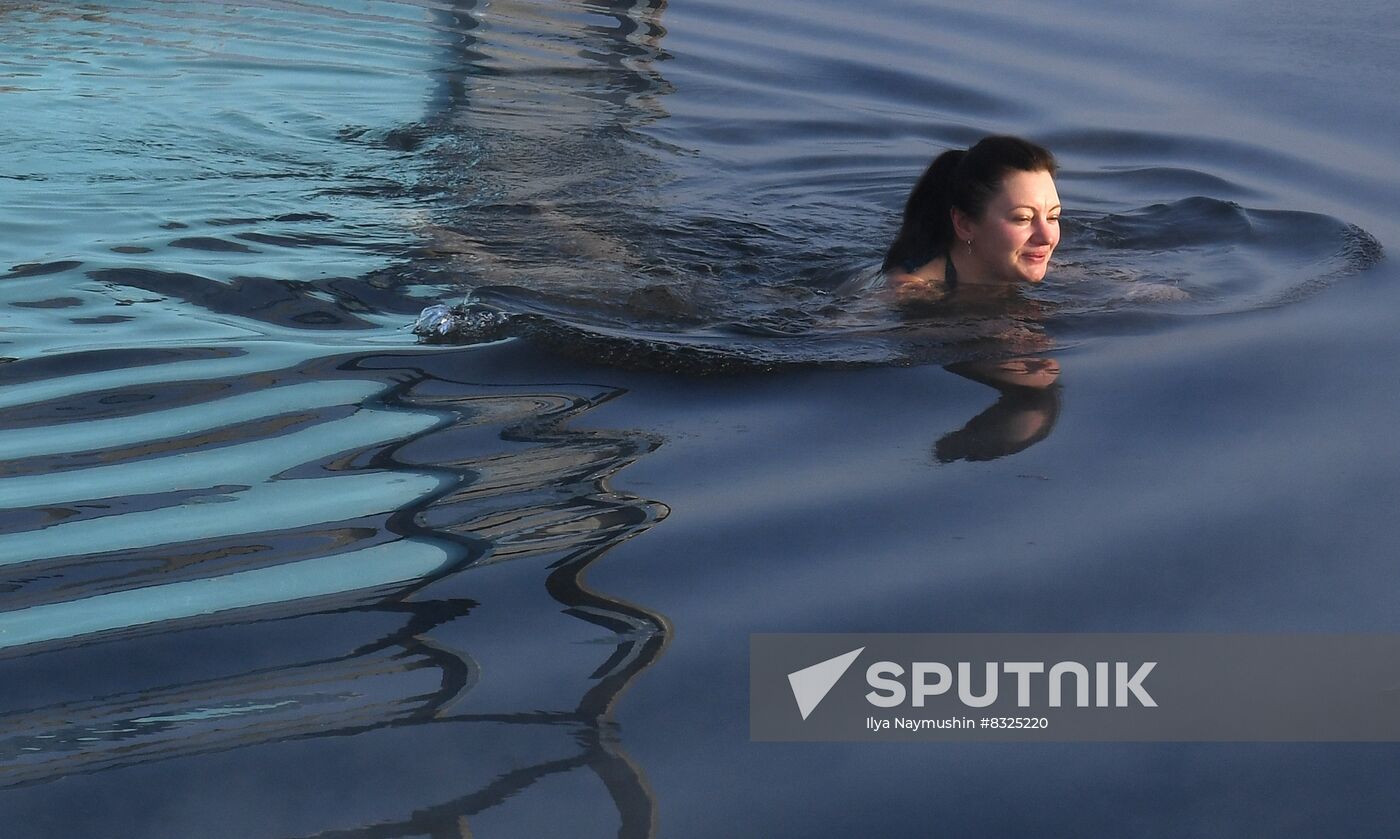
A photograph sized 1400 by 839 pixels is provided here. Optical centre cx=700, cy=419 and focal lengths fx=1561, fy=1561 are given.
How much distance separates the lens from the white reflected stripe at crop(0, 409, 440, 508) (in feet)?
11.2

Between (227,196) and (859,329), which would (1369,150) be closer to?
(859,329)

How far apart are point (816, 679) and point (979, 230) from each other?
8.69 ft

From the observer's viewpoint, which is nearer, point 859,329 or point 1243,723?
point 1243,723

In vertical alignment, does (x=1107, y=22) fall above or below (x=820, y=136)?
above

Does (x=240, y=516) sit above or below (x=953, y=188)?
below

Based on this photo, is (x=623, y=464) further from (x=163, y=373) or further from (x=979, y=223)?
(x=979, y=223)

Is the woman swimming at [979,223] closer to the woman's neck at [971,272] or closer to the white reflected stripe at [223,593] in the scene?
the woman's neck at [971,272]

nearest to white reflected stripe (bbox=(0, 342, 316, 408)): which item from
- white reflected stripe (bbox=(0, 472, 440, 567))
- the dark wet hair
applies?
white reflected stripe (bbox=(0, 472, 440, 567))

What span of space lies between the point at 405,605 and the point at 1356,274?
355cm

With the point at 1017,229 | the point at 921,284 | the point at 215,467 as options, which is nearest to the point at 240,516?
the point at 215,467

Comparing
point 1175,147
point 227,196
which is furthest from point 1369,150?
point 227,196

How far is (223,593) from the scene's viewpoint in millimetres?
2936

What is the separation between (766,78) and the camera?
9.26 meters

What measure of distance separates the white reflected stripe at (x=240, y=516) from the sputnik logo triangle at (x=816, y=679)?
1073 mm
